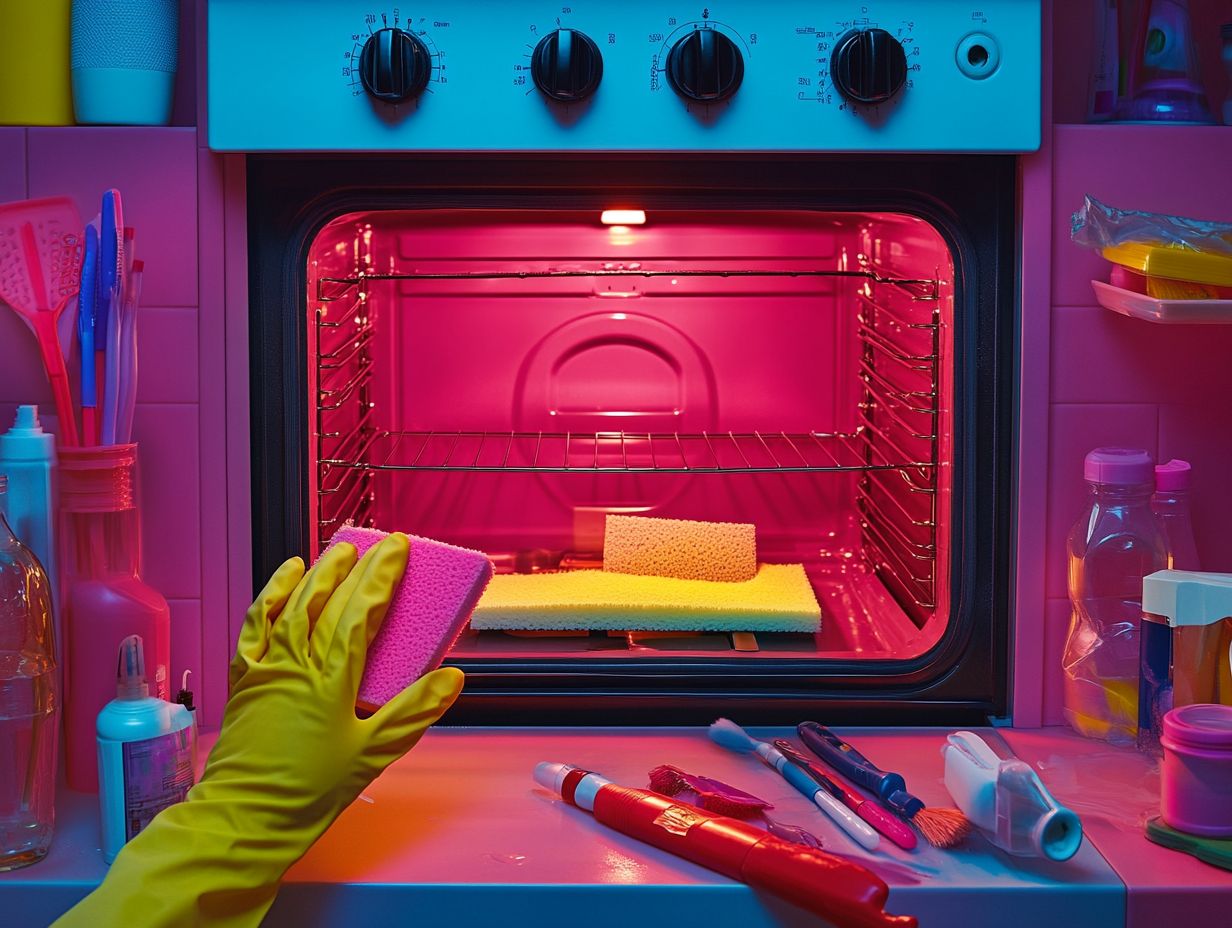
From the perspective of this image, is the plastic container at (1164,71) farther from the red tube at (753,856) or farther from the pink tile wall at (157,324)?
the pink tile wall at (157,324)

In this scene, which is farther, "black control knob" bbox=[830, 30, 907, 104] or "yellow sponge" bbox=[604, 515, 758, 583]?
"yellow sponge" bbox=[604, 515, 758, 583]

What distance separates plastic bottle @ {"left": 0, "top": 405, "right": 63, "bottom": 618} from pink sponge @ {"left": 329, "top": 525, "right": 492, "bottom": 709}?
33 cm

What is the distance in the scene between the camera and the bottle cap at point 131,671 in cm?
101

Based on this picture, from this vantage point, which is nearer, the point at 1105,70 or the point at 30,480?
the point at 30,480

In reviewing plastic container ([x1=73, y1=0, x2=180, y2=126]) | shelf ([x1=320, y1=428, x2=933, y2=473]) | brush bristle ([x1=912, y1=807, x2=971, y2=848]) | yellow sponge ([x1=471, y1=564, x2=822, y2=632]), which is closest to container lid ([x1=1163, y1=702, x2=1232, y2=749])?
brush bristle ([x1=912, y1=807, x2=971, y2=848])

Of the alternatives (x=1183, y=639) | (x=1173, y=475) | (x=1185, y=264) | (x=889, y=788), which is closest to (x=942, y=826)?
(x=889, y=788)

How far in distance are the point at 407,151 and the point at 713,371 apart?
0.60 meters

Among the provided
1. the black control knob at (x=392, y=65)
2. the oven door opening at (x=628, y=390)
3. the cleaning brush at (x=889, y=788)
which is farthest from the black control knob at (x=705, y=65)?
the cleaning brush at (x=889, y=788)

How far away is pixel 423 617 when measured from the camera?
1.06m

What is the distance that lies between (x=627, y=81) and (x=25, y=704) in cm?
77

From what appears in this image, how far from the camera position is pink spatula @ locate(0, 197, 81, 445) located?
1.14 m

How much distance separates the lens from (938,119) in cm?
122

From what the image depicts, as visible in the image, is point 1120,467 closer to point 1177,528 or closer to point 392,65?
point 1177,528

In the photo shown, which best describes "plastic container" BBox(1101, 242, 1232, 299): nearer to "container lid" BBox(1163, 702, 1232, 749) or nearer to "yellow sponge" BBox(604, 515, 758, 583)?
"container lid" BBox(1163, 702, 1232, 749)
